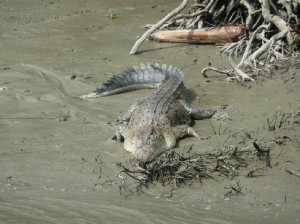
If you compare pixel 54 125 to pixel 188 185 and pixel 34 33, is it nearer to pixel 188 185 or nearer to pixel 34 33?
pixel 188 185

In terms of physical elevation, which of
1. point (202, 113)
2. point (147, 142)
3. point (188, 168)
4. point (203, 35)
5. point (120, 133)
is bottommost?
point (188, 168)

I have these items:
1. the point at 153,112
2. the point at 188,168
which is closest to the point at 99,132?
the point at 153,112

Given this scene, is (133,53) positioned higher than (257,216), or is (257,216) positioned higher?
(133,53)

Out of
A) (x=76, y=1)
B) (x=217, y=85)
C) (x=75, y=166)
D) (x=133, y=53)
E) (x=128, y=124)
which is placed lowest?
(x=75, y=166)

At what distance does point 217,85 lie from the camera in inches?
316

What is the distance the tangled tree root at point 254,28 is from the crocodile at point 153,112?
79 centimetres

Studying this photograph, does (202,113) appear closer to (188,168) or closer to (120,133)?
(120,133)

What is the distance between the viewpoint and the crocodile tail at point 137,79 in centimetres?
775

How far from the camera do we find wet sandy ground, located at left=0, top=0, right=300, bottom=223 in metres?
4.85

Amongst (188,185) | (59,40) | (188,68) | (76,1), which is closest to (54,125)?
(188,185)

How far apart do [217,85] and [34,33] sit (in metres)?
4.16

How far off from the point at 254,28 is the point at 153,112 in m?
3.40

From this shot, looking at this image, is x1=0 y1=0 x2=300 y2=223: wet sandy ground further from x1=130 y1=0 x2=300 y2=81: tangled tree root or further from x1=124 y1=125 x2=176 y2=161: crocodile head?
x1=130 y1=0 x2=300 y2=81: tangled tree root

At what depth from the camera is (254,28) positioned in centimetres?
948
